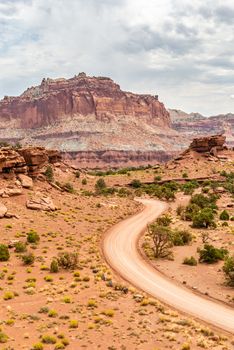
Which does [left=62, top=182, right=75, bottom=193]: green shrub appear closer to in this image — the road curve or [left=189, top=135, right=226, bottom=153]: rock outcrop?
the road curve

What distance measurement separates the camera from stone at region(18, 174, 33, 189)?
5867cm

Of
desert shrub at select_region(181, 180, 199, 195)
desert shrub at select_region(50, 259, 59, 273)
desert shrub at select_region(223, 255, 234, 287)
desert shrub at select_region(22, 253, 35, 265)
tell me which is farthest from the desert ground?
desert shrub at select_region(181, 180, 199, 195)

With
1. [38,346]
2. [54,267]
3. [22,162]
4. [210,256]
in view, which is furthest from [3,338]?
[22,162]

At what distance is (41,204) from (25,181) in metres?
5.13

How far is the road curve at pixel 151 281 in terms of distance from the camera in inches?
1025

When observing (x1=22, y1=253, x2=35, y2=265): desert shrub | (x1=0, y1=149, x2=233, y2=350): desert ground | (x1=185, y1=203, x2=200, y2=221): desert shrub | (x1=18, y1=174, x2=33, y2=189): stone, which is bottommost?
(x1=185, y1=203, x2=200, y2=221): desert shrub

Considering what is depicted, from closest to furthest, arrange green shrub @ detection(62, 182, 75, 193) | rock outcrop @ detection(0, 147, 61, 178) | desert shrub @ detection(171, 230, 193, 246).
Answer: desert shrub @ detection(171, 230, 193, 246) → rock outcrop @ detection(0, 147, 61, 178) → green shrub @ detection(62, 182, 75, 193)

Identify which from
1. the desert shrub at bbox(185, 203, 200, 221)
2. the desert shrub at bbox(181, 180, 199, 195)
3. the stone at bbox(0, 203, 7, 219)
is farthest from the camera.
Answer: the desert shrub at bbox(181, 180, 199, 195)

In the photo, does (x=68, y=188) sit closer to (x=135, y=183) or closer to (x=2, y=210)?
(x=2, y=210)

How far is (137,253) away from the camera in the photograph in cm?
4219

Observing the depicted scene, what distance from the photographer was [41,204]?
184 ft

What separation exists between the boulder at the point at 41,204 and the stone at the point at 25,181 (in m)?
2.98

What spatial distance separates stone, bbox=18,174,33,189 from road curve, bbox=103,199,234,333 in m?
13.5

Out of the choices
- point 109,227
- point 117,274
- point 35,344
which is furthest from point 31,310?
point 109,227
